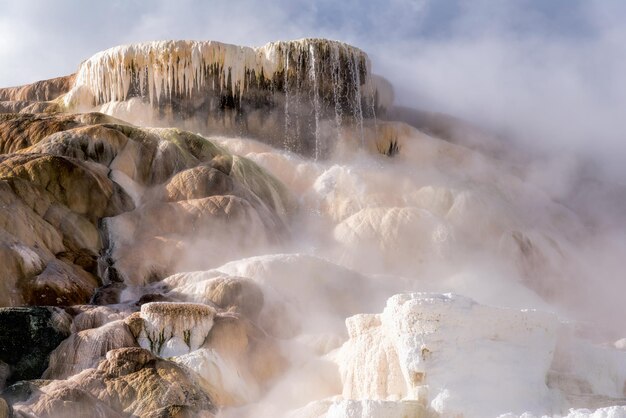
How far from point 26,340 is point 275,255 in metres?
4.13

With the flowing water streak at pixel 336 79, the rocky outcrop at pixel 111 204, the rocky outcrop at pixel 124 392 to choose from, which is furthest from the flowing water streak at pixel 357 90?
the rocky outcrop at pixel 124 392

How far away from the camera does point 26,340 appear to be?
35.1 feet

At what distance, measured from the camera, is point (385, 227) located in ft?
57.5

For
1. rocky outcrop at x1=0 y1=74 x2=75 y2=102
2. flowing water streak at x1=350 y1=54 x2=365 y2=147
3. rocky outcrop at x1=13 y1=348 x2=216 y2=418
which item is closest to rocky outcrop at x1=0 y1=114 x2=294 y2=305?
rocky outcrop at x1=13 y1=348 x2=216 y2=418

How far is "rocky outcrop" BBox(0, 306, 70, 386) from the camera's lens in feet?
34.8

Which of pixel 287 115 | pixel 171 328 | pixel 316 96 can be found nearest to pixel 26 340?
pixel 171 328

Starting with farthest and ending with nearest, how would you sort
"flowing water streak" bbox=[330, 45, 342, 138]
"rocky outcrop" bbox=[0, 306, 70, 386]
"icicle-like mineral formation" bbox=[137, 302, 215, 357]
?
"flowing water streak" bbox=[330, 45, 342, 138], "icicle-like mineral formation" bbox=[137, 302, 215, 357], "rocky outcrop" bbox=[0, 306, 70, 386]

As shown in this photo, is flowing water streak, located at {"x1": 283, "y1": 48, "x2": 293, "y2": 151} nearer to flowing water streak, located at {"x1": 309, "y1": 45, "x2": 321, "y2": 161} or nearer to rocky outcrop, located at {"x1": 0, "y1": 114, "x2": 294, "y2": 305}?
flowing water streak, located at {"x1": 309, "y1": 45, "x2": 321, "y2": 161}

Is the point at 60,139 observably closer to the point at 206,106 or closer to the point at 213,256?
the point at 213,256

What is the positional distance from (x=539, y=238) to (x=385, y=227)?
3.35m

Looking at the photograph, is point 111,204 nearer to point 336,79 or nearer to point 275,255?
point 275,255

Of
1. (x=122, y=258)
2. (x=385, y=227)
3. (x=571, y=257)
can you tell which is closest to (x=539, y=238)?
(x=571, y=257)

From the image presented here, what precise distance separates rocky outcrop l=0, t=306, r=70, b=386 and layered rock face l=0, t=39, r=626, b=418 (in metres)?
0.02

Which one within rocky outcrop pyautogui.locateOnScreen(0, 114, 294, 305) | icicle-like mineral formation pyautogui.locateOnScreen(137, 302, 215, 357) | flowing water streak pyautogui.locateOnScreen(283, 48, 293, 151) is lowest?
icicle-like mineral formation pyautogui.locateOnScreen(137, 302, 215, 357)
